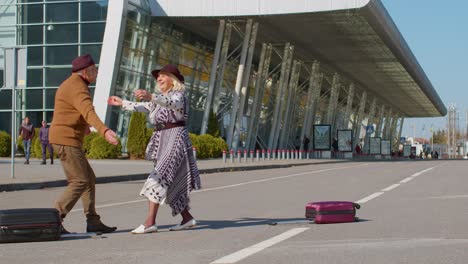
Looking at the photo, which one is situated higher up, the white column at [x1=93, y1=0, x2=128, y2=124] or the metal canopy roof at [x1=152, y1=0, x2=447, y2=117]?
the metal canopy roof at [x1=152, y1=0, x2=447, y2=117]

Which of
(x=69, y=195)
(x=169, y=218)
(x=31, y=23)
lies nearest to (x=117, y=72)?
(x=31, y=23)

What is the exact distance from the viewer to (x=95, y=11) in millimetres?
37875

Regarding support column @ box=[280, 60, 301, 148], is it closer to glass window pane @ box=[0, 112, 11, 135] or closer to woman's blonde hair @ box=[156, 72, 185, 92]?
glass window pane @ box=[0, 112, 11, 135]

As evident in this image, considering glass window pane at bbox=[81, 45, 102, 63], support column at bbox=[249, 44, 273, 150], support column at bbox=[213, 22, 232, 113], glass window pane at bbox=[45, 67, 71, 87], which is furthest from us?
support column at bbox=[249, 44, 273, 150]

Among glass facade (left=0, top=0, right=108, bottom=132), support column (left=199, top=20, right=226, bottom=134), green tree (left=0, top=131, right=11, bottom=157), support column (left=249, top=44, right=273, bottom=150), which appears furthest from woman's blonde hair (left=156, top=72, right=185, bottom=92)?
support column (left=249, top=44, right=273, bottom=150)

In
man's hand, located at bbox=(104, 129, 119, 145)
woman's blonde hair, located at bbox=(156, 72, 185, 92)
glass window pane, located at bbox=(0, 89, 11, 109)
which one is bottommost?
man's hand, located at bbox=(104, 129, 119, 145)

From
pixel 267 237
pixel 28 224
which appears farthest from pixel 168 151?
pixel 28 224

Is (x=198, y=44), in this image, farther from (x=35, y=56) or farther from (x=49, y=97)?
(x=49, y=97)

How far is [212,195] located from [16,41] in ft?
86.0

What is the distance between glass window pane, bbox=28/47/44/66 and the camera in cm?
3869

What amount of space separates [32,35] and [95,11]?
3.56 meters

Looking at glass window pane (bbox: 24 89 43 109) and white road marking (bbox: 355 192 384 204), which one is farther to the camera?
glass window pane (bbox: 24 89 43 109)

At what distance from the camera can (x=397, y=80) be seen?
227ft

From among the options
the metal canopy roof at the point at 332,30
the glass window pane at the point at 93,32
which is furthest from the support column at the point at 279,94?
the glass window pane at the point at 93,32
